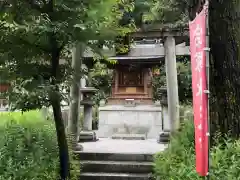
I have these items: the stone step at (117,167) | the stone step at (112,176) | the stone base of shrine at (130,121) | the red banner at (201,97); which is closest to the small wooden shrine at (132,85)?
the stone base of shrine at (130,121)

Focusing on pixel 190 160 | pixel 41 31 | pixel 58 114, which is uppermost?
pixel 41 31

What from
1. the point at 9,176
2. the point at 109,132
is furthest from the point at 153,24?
the point at 109,132

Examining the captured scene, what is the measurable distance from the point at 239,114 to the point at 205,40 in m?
1.71

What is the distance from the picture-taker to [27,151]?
217 inches

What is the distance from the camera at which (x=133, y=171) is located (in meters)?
6.96

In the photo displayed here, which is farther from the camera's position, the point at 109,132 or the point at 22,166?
the point at 109,132

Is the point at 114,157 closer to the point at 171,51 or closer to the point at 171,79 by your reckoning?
the point at 171,79

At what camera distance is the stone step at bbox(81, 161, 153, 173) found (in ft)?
22.9

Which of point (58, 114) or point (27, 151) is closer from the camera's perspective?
point (58, 114)

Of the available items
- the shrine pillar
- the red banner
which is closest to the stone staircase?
the shrine pillar

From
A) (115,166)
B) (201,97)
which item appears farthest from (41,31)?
(115,166)

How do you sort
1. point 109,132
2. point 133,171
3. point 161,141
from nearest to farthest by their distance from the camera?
point 133,171
point 161,141
point 109,132

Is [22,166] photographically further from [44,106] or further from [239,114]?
[239,114]

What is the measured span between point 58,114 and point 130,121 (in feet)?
29.8
